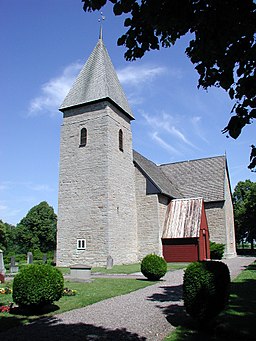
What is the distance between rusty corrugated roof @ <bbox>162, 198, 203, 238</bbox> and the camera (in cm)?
2784

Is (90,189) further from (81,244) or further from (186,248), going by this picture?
(186,248)

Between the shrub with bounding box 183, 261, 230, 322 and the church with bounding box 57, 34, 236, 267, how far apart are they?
17.0m

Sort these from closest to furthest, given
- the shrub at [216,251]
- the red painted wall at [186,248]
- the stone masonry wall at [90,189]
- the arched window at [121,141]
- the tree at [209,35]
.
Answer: the tree at [209,35]
the stone masonry wall at [90,189]
the red painted wall at [186,248]
the arched window at [121,141]
the shrub at [216,251]

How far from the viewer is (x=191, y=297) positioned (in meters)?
7.32

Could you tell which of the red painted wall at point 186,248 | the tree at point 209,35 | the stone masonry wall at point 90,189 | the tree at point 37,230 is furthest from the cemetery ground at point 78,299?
the tree at point 37,230

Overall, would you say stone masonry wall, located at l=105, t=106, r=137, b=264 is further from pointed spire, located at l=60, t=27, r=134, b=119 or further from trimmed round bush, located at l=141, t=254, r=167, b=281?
trimmed round bush, located at l=141, t=254, r=167, b=281

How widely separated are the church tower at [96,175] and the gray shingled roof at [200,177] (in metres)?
9.29

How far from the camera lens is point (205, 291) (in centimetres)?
721

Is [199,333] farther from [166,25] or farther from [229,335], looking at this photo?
[166,25]

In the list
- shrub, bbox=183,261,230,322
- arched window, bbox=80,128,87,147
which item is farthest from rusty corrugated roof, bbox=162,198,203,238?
shrub, bbox=183,261,230,322

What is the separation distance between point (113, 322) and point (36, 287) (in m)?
2.26

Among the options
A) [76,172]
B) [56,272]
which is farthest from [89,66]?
[56,272]

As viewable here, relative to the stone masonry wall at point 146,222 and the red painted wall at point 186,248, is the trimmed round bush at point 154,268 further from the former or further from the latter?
the stone masonry wall at point 146,222

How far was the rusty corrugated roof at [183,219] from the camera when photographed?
27.8 m
